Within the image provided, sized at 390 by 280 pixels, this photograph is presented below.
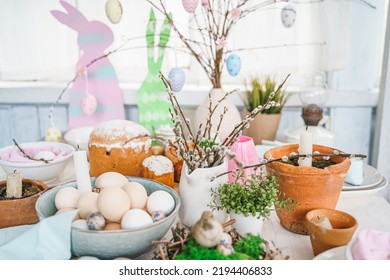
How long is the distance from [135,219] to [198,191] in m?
0.13

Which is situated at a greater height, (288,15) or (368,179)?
(288,15)

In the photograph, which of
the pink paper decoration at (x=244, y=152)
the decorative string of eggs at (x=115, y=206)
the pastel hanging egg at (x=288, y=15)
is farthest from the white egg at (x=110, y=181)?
the pastel hanging egg at (x=288, y=15)

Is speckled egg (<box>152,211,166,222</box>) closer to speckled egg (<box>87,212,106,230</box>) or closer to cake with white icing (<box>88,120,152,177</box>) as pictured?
speckled egg (<box>87,212,106,230</box>)

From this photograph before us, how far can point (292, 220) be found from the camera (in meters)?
0.65

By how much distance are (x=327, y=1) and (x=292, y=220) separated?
0.82 m

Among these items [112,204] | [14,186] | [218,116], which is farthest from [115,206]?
[218,116]

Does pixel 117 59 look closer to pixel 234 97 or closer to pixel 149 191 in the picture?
pixel 234 97

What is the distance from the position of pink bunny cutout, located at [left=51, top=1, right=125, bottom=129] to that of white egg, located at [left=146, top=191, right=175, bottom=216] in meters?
0.70

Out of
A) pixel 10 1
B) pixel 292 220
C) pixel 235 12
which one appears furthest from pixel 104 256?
pixel 10 1

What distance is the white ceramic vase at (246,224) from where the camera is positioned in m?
0.61

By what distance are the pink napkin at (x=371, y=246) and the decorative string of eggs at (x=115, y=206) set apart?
0.26m

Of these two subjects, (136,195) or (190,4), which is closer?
(136,195)

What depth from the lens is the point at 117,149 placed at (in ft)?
2.61

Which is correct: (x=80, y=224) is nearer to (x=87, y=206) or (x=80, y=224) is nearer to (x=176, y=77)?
(x=87, y=206)
